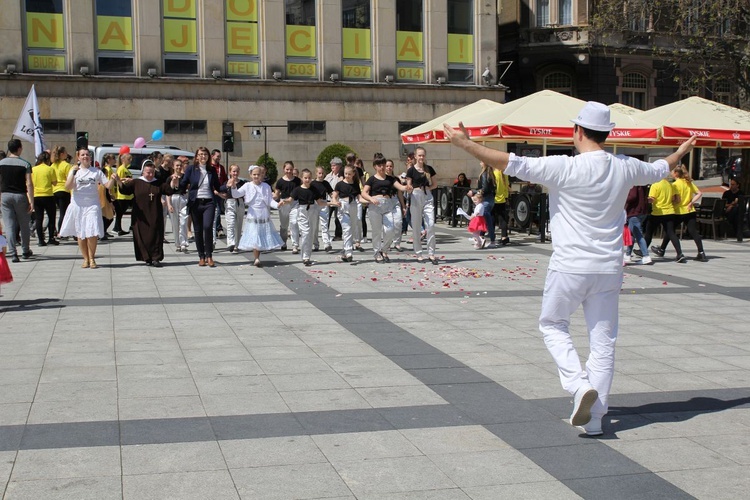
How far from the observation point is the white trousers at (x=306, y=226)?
1560 cm

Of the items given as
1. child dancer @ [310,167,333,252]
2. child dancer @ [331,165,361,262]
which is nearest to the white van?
child dancer @ [310,167,333,252]

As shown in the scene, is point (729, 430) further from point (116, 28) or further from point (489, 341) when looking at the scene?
point (116, 28)

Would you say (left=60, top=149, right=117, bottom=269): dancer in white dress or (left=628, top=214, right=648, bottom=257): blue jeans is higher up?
(left=60, top=149, right=117, bottom=269): dancer in white dress

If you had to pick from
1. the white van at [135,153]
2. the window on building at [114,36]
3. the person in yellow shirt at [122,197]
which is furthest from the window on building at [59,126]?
the person in yellow shirt at [122,197]

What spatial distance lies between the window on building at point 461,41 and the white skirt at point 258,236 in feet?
83.6

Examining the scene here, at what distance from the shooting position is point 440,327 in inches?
395

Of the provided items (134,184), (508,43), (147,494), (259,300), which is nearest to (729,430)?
(147,494)

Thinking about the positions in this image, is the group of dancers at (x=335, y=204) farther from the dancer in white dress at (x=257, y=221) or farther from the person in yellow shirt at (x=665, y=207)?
the person in yellow shirt at (x=665, y=207)

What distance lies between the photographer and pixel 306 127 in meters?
37.7

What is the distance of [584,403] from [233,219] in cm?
1266

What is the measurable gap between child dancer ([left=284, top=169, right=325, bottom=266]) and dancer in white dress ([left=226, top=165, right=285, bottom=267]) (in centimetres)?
44

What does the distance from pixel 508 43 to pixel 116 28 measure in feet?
64.4

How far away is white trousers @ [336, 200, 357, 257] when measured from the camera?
16.2 m

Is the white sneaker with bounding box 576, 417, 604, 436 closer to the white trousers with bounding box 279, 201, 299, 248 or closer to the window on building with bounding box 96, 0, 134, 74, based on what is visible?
the white trousers with bounding box 279, 201, 299, 248
